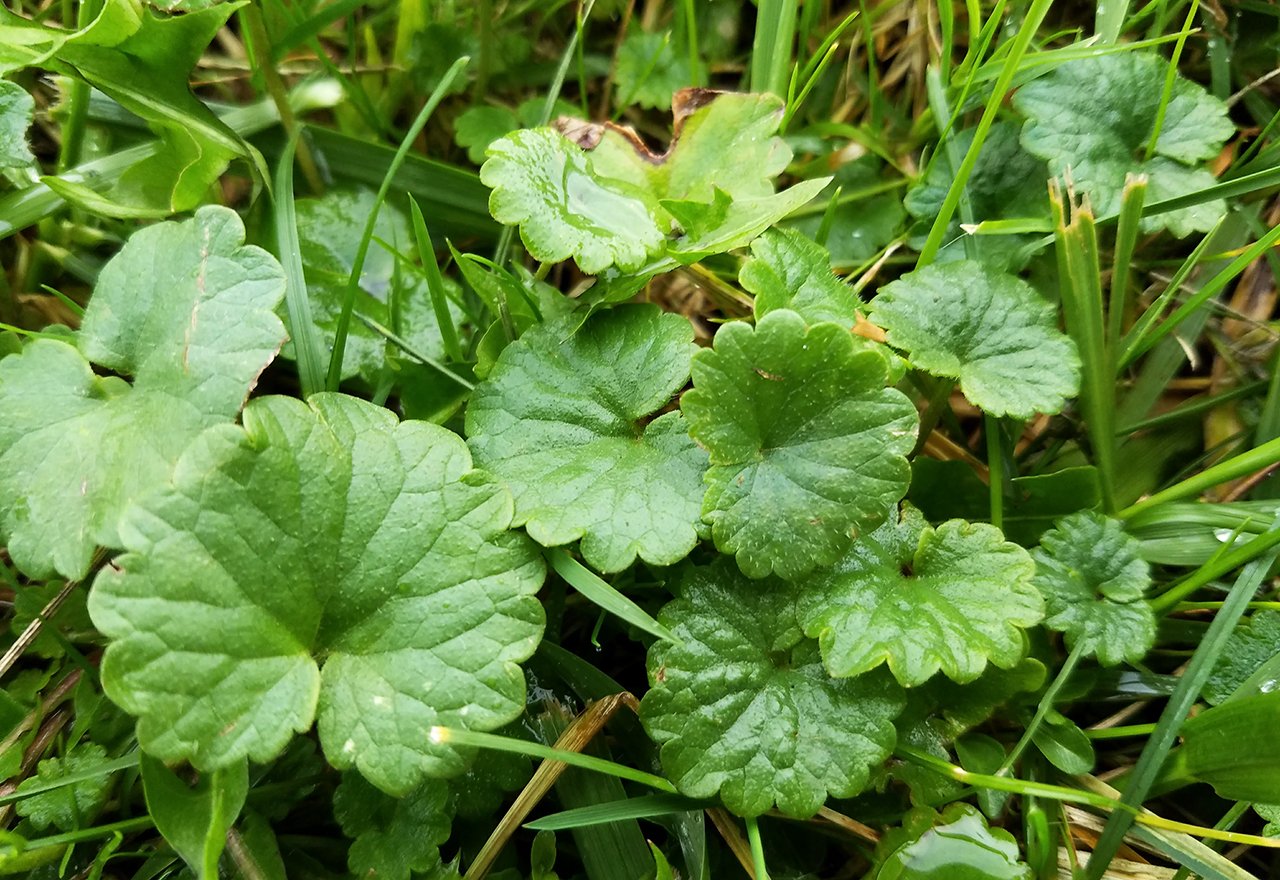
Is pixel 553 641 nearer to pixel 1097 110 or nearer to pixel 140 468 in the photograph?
pixel 140 468

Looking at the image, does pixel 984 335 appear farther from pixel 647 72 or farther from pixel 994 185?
pixel 647 72

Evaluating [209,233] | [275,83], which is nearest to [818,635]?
[209,233]

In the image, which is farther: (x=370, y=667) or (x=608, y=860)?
(x=608, y=860)

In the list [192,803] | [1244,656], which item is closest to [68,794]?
[192,803]

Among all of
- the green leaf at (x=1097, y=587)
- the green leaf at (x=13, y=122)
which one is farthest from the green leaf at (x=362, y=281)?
the green leaf at (x=1097, y=587)

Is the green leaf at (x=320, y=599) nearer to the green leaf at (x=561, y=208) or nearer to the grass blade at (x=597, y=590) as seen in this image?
the grass blade at (x=597, y=590)

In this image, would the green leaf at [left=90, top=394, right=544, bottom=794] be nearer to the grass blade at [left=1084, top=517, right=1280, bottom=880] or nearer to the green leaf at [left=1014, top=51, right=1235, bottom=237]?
the grass blade at [left=1084, top=517, right=1280, bottom=880]
